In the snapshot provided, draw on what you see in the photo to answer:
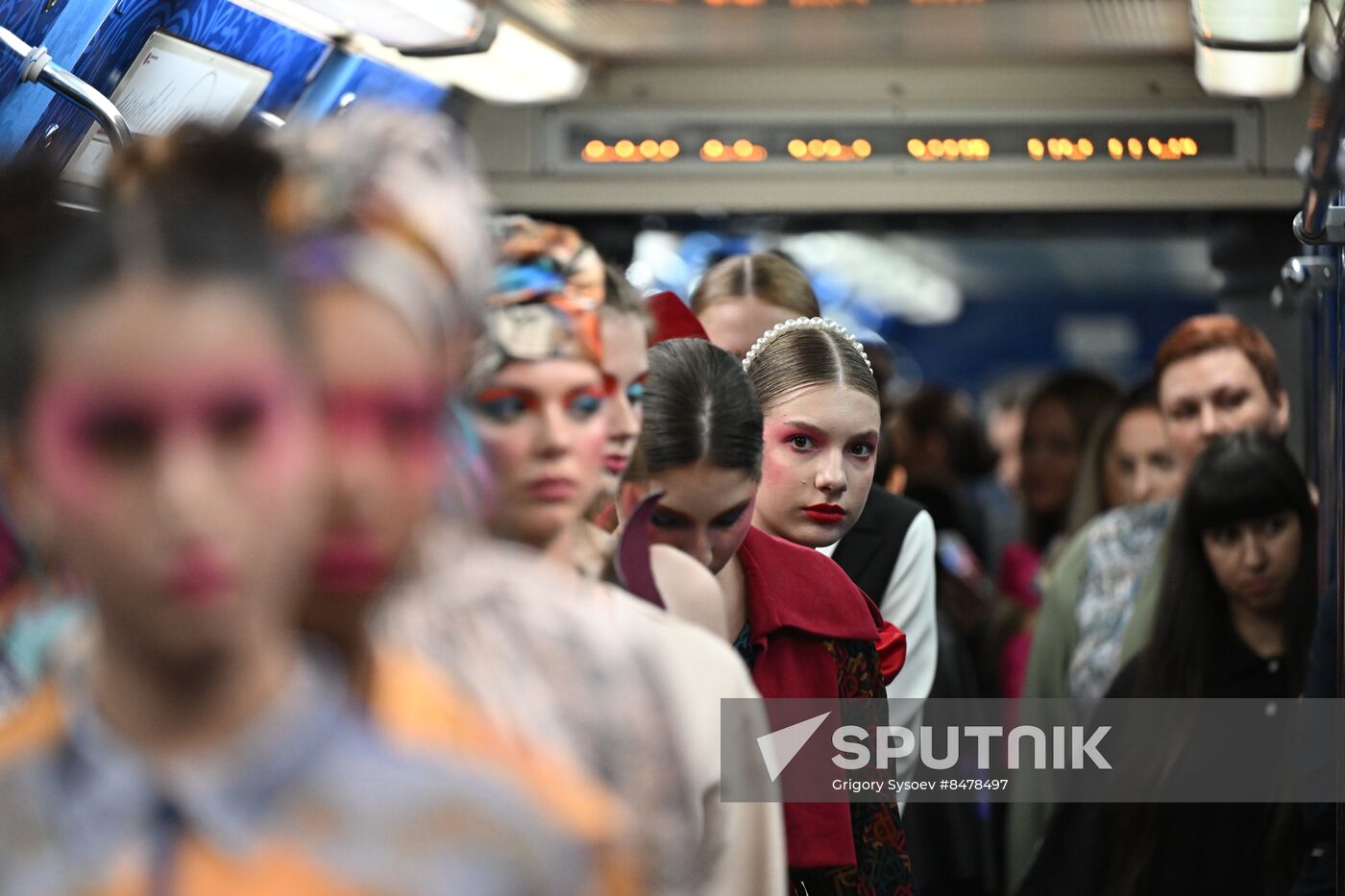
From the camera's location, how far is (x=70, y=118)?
315cm

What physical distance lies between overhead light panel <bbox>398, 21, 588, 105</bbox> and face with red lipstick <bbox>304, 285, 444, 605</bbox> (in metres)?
3.27

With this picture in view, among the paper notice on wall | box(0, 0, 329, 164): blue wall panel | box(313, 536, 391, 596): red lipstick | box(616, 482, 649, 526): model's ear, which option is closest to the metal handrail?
box(0, 0, 329, 164): blue wall panel

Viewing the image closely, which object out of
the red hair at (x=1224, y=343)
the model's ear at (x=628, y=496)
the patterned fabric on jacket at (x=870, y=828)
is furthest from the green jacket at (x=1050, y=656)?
the model's ear at (x=628, y=496)

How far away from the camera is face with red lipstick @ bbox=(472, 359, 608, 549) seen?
122 centimetres

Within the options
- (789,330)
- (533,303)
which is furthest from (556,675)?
(789,330)

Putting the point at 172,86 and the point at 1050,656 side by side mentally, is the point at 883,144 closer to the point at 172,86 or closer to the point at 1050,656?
the point at 1050,656

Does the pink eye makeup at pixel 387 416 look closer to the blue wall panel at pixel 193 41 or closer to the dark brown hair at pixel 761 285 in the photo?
the dark brown hair at pixel 761 285

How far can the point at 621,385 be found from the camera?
149cm

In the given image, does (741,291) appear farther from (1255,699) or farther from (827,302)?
(827,302)

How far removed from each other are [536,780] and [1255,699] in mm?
2733

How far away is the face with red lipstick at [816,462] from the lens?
217 cm

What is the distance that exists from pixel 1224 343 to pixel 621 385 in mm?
2727

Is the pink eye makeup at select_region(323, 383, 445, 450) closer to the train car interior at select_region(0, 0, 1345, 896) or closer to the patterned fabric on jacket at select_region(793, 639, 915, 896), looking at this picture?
the patterned fabric on jacket at select_region(793, 639, 915, 896)

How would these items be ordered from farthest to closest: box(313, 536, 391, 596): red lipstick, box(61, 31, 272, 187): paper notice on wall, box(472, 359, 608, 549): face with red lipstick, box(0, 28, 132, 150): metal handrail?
box(61, 31, 272, 187): paper notice on wall → box(0, 28, 132, 150): metal handrail → box(472, 359, 608, 549): face with red lipstick → box(313, 536, 391, 596): red lipstick
